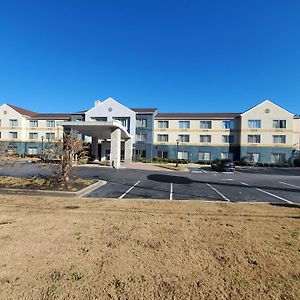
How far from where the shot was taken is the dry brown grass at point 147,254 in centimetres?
355

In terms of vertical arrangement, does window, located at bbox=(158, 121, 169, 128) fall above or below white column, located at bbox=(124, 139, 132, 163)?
above

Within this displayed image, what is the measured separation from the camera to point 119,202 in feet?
30.9

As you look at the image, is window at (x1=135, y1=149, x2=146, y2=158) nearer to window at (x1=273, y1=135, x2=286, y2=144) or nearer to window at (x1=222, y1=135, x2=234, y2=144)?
window at (x1=222, y1=135, x2=234, y2=144)

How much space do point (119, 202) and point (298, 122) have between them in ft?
147

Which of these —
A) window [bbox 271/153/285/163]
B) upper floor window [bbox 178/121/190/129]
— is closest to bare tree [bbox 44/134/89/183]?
upper floor window [bbox 178/121/190/129]

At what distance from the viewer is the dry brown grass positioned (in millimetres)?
3553

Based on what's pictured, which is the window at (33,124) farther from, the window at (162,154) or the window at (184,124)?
the window at (184,124)

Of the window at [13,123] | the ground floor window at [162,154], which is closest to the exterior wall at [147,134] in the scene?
the ground floor window at [162,154]

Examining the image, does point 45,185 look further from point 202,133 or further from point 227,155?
point 227,155

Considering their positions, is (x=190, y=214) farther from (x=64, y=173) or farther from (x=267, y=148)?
(x=267, y=148)

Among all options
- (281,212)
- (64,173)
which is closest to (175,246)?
(281,212)

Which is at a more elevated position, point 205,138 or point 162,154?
point 205,138

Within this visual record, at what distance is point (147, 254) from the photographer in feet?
15.6

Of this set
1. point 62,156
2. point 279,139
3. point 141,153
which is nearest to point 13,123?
point 141,153
